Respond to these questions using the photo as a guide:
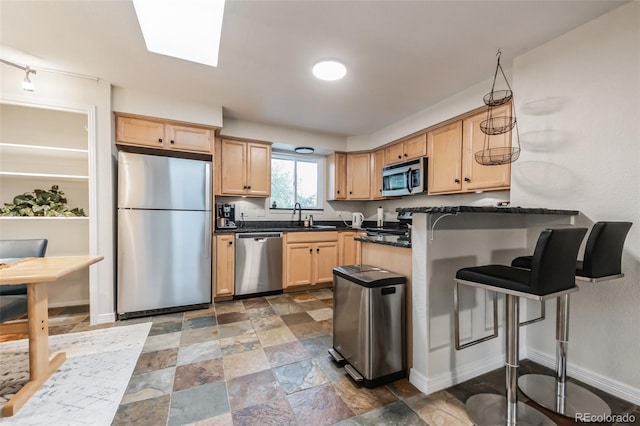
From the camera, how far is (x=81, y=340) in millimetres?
2221

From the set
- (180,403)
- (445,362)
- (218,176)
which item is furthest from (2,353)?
(445,362)

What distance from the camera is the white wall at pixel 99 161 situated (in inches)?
96.8

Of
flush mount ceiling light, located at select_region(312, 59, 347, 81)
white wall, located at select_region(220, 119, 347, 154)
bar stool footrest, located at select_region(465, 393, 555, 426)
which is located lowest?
bar stool footrest, located at select_region(465, 393, 555, 426)

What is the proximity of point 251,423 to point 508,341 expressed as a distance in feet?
4.46

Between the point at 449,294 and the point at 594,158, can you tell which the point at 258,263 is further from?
the point at 594,158

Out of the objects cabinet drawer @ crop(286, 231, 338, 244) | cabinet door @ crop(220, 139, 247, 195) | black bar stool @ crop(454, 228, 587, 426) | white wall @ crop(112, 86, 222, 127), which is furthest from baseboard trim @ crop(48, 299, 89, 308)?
black bar stool @ crop(454, 228, 587, 426)

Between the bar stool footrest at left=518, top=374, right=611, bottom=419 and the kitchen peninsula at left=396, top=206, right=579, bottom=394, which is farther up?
the kitchen peninsula at left=396, top=206, right=579, bottom=394

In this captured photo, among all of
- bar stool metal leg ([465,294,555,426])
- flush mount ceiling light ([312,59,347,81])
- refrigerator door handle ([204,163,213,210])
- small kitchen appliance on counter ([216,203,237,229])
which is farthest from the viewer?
small kitchen appliance on counter ([216,203,237,229])

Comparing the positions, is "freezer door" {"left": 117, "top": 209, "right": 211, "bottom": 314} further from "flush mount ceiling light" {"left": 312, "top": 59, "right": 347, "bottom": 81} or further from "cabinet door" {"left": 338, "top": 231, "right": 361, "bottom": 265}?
Result: "flush mount ceiling light" {"left": 312, "top": 59, "right": 347, "bottom": 81}

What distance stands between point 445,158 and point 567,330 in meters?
1.99

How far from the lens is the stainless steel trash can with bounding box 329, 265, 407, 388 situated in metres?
1.63

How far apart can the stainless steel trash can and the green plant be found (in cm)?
295

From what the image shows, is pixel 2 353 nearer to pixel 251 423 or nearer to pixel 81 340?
pixel 81 340

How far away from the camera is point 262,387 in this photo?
1.63 m
